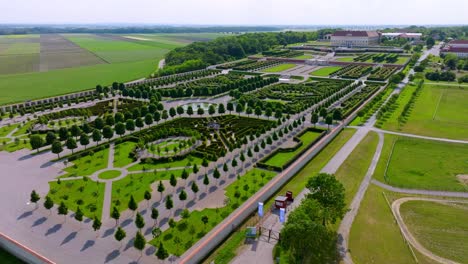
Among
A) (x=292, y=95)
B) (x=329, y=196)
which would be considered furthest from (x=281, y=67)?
(x=329, y=196)

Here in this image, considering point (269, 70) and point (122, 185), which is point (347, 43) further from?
point (122, 185)

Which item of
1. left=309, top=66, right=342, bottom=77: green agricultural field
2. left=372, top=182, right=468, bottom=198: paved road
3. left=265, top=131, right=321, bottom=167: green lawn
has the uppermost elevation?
left=309, top=66, right=342, bottom=77: green agricultural field

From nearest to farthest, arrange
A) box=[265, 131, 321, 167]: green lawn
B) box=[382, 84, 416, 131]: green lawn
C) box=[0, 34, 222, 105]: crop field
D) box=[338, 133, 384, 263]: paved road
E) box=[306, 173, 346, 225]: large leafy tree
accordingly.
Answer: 1. box=[338, 133, 384, 263]: paved road
2. box=[306, 173, 346, 225]: large leafy tree
3. box=[265, 131, 321, 167]: green lawn
4. box=[382, 84, 416, 131]: green lawn
5. box=[0, 34, 222, 105]: crop field

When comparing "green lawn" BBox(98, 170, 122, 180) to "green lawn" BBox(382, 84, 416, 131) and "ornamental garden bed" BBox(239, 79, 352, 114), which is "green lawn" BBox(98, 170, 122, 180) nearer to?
"ornamental garden bed" BBox(239, 79, 352, 114)

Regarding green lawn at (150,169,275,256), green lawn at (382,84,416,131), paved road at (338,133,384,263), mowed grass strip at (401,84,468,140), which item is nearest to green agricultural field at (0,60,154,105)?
green lawn at (150,169,275,256)

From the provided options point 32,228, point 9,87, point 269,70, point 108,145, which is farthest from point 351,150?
point 9,87

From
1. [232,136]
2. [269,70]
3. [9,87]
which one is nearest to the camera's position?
[232,136]

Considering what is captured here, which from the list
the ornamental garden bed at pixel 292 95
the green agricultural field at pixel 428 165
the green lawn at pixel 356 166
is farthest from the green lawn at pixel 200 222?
the ornamental garden bed at pixel 292 95
